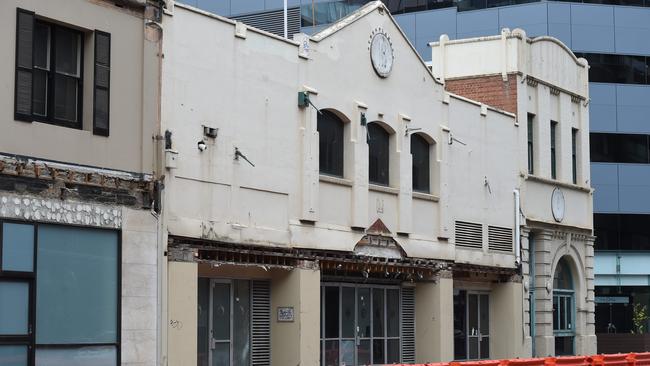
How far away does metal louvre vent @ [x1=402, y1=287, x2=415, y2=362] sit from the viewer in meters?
32.2

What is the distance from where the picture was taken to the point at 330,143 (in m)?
28.8

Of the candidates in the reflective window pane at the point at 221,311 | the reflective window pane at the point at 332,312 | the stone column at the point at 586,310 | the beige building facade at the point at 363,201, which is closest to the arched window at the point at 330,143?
the beige building facade at the point at 363,201

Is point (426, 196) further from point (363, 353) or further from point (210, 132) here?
point (210, 132)

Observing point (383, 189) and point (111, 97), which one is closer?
point (111, 97)

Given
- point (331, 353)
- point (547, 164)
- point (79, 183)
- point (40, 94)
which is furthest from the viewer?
point (547, 164)

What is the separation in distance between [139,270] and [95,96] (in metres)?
3.35

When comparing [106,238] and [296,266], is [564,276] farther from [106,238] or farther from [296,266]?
[106,238]

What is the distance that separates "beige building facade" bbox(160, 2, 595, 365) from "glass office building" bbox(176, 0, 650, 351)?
13.3 metres

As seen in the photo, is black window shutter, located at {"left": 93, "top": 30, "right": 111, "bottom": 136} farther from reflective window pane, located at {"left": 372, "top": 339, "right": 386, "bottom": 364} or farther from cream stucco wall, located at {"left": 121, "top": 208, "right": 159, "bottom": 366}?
reflective window pane, located at {"left": 372, "top": 339, "right": 386, "bottom": 364}

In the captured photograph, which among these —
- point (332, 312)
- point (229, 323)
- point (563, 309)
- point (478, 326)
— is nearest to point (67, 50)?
point (229, 323)

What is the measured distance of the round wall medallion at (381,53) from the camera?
30250mm

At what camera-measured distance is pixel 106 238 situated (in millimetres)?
21797

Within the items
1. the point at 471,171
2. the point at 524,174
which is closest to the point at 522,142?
the point at 524,174

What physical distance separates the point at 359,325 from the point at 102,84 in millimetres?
11545
